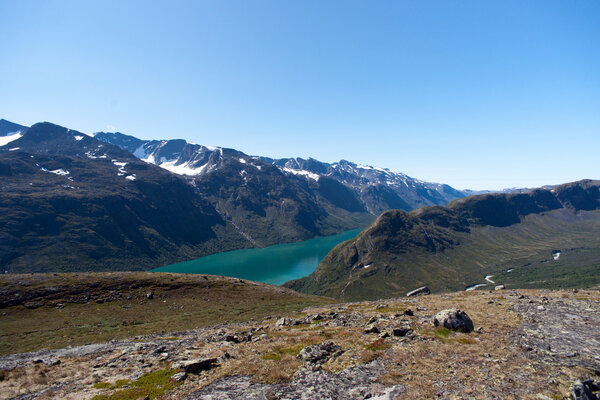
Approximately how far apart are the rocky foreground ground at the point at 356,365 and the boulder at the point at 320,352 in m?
0.09

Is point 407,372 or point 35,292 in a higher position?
point 407,372

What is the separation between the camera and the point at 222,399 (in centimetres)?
1669

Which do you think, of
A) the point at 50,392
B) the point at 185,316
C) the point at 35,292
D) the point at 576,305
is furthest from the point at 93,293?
the point at 576,305

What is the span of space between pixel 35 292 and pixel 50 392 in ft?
233

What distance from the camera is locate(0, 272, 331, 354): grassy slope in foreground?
49906mm

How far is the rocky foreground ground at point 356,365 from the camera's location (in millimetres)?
16891

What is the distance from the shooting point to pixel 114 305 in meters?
68.6

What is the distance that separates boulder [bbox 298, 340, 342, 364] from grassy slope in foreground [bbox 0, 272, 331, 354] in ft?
127

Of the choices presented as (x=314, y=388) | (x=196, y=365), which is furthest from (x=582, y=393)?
(x=196, y=365)

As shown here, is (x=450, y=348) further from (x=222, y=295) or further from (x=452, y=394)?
(x=222, y=295)

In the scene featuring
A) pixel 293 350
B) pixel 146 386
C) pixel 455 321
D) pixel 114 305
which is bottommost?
pixel 114 305

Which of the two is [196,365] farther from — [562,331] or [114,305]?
[114,305]

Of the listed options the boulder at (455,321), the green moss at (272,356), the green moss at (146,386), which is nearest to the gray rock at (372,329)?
the boulder at (455,321)

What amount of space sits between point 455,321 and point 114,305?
255 feet
